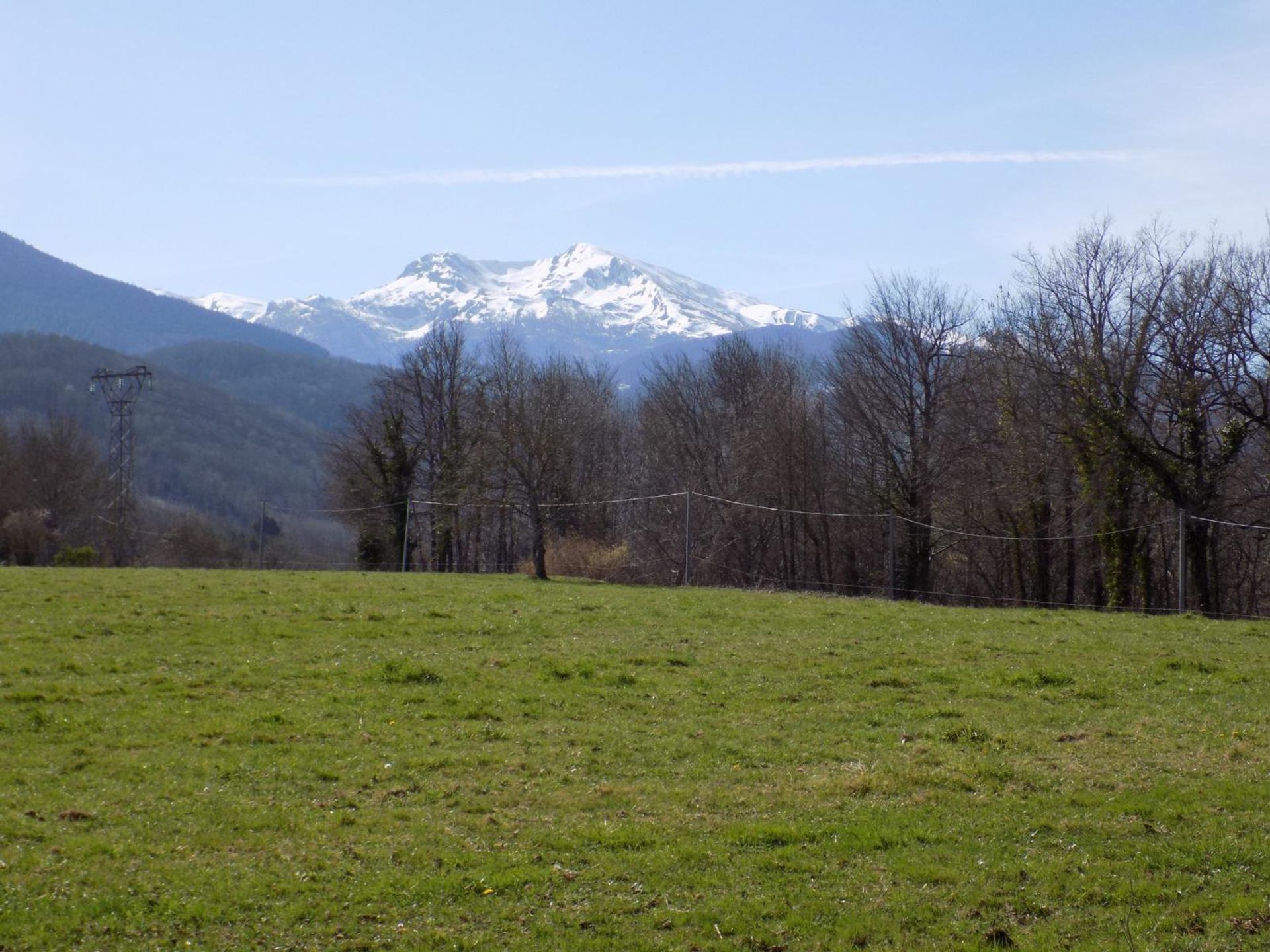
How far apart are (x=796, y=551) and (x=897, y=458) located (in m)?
7.18

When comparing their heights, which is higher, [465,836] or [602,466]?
[602,466]

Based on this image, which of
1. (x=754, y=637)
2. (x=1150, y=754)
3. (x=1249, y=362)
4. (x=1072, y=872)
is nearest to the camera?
(x=1072, y=872)

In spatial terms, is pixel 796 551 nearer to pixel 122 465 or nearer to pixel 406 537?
pixel 406 537

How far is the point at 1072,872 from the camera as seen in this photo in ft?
22.2

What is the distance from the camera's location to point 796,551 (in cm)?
5047

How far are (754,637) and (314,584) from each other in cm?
1130

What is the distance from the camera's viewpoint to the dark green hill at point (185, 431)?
128 meters

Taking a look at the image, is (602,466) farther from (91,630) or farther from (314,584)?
(91,630)

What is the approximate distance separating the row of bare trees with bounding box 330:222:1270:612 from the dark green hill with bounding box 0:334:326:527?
67062 millimetres

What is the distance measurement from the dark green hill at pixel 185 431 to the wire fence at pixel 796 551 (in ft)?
230

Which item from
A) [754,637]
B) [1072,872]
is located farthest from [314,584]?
[1072,872]

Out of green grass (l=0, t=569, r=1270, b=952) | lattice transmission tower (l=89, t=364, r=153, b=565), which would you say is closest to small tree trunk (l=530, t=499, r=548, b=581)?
green grass (l=0, t=569, r=1270, b=952)

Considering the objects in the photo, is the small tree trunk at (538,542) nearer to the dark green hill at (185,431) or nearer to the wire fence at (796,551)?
the wire fence at (796,551)

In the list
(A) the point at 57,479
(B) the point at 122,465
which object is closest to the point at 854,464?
(B) the point at 122,465
